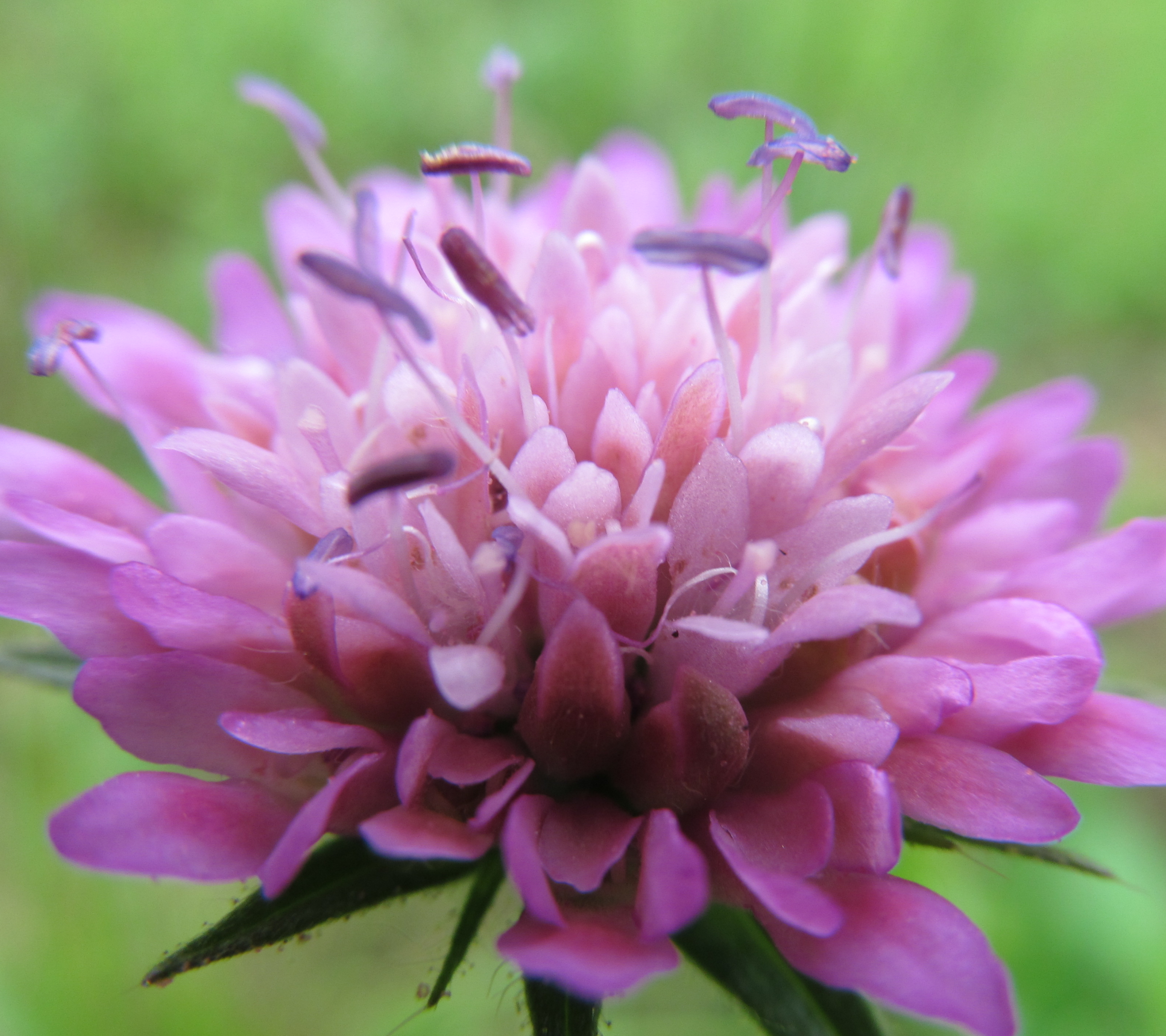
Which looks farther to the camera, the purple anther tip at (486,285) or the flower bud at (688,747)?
the purple anther tip at (486,285)

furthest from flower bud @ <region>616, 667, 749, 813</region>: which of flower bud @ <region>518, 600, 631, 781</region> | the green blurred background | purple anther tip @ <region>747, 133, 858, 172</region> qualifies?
the green blurred background

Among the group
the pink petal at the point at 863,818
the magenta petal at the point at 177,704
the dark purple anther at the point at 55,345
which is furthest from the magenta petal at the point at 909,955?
the dark purple anther at the point at 55,345

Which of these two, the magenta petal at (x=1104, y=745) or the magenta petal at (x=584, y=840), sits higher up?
the magenta petal at (x=1104, y=745)

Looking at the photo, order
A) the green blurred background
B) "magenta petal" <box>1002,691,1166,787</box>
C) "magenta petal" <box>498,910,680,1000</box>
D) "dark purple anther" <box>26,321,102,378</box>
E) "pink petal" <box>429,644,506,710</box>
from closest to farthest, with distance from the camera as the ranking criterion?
"magenta petal" <box>498,910,680,1000</box> < "pink petal" <box>429,644,506,710</box> < "magenta petal" <box>1002,691,1166,787</box> < "dark purple anther" <box>26,321,102,378</box> < the green blurred background

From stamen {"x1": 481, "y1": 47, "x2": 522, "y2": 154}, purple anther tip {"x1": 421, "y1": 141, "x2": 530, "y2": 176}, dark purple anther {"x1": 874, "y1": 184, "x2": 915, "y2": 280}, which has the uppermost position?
stamen {"x1": 481, "y1": 47, "x2": 522, "y2": 154}

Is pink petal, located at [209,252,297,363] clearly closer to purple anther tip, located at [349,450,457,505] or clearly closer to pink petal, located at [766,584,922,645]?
purple anther tip, located at [349,450,457,505]

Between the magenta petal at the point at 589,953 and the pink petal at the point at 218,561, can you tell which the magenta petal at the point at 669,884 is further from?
the pink petal at the point at 218,561
